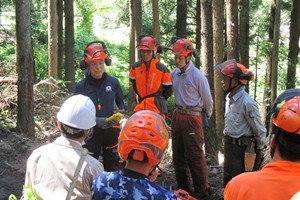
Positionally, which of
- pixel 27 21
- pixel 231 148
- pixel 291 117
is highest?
pixel 27 21

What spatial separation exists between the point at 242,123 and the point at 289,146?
3.14m

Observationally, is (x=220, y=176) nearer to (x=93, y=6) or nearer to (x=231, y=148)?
(x=231, y=148)

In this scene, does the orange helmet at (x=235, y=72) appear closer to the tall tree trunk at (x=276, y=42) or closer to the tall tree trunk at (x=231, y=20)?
the tall tree trunk at (x=231, y=20)

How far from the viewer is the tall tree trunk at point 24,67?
8.15 m

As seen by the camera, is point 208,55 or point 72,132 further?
point 208,55

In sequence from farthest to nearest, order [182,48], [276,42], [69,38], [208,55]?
[276,42] < [69,38] < [208,55] < [182,48]

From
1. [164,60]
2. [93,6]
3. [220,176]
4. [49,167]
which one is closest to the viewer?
[49,167]

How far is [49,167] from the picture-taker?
3.23 meters

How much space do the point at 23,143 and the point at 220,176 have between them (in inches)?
151

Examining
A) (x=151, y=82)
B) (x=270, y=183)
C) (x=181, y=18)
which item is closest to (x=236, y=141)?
(x=151, y=82)

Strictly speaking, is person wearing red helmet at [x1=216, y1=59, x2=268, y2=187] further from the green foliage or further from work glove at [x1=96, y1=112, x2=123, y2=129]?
the green foliage

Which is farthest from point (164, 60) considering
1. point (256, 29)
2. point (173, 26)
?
point (256, 29)

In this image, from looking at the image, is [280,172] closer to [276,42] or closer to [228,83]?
[228,83]

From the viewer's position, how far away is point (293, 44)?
19.9m
